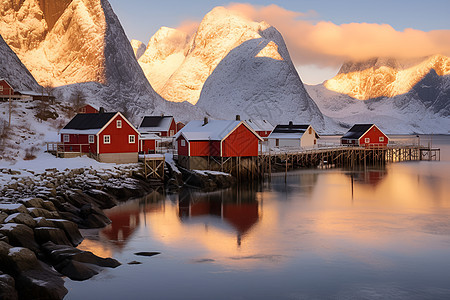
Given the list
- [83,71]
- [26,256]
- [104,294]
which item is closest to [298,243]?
[104,294]

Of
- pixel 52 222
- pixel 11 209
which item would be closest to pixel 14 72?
pixel 11 209

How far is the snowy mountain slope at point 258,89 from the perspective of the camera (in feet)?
589

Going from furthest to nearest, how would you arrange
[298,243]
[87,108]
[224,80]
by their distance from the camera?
[224,80] → [87,108] → [298,243]

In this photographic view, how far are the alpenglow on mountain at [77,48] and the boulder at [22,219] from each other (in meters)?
98.0

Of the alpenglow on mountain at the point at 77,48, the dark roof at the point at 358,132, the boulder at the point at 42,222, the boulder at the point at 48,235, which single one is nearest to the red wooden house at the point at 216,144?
the boulder at the point at 42,222

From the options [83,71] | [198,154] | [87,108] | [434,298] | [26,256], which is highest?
[83,71]

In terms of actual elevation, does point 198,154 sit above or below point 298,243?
above

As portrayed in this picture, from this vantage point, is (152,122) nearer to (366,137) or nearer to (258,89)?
(366,137)

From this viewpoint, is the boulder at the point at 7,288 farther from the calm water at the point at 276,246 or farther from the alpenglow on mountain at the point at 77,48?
the alpenglow on mountain at the point at 77,48

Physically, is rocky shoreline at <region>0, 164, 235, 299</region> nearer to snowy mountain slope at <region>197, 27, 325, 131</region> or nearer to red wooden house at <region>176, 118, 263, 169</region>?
red wooden house at <region>176, 118, 263, 169</region>

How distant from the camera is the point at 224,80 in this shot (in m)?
191

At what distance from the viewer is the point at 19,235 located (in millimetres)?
18766

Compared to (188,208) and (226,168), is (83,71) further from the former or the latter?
(188,208)

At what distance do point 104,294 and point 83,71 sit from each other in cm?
11240
